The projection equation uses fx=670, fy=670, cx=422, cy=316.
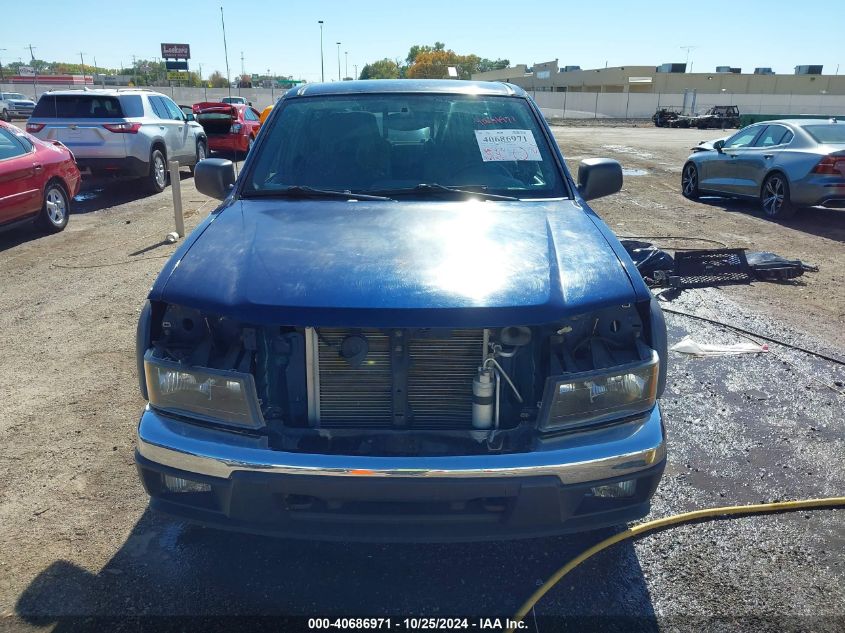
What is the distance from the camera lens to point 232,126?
17.3 metres

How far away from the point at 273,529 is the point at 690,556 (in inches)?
67.4

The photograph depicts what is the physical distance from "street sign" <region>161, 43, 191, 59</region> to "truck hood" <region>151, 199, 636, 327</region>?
72191 mm

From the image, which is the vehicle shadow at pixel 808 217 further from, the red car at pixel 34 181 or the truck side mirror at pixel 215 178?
the red car at pixel 34 181

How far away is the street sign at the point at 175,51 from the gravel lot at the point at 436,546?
231ft

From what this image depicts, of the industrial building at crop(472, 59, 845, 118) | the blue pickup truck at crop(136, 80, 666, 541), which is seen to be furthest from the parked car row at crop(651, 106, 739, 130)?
the blue pickup truck at crop(136, 80, 666, 541)

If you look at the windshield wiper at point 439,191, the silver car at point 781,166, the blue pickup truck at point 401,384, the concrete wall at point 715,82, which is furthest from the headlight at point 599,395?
the concrete wall at point 715,82

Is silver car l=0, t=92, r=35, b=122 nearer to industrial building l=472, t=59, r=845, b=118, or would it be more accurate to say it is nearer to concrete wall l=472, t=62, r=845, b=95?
industrial building l=472, t=59, r=845, b=118

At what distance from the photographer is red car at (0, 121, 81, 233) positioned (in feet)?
24.9

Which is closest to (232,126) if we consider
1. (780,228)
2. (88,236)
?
(88,236)

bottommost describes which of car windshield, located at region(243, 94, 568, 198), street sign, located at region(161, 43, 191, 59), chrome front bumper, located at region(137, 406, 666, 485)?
chrome front bumper, located at region(137, 406, 666, 485)

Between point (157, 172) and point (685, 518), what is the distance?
37.5 ft

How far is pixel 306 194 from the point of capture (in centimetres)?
336

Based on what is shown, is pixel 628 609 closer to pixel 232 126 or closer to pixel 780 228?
pixel 780 228

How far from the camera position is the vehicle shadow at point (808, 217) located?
30.0 feet
